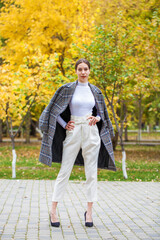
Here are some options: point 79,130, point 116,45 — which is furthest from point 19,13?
point 79,130

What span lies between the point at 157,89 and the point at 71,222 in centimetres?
970

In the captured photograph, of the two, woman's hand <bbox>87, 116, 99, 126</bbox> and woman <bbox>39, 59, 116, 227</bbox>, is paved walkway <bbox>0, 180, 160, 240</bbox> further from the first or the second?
woman's hand <bbox>87, 116, 99, 126</bbox>

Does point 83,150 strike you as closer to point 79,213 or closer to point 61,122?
point 61,122

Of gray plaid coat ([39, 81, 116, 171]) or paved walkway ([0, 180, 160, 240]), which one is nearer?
paved walkway ([0, 180, 160, 240])

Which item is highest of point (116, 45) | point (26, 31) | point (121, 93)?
point (26, 31)

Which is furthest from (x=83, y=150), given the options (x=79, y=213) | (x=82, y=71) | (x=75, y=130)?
(x=79, y=213)

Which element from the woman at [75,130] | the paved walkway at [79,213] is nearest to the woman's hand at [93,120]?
the woman at [75,130]

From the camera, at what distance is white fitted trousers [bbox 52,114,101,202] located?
4699mm

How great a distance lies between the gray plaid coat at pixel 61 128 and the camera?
4.70 m

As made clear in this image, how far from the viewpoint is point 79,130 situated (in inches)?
185

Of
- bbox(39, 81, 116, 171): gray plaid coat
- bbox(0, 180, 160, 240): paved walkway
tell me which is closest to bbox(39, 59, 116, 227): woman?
bbox(39, 81, 116, 171): gray plaid coat

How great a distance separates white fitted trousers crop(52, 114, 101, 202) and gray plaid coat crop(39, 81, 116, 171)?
150mm

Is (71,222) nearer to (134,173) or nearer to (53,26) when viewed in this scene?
(134,173)

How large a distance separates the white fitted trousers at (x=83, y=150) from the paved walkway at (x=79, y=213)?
0.43 meters
